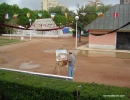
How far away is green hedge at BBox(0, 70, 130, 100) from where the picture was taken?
6.12 meters

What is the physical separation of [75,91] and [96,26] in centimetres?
1819

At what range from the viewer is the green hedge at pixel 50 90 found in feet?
20.1

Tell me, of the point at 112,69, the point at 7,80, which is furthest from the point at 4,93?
the point at 112,69

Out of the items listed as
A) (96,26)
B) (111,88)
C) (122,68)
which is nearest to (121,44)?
(96,26)

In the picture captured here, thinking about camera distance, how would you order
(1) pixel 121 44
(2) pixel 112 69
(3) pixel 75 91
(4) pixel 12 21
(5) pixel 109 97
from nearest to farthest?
1. (5) pixel 109 97
2. (3) pixel 75 91
3. (2) pixel 112 69
4. (1) pixel 121 44
5. (4) pixel 12 21

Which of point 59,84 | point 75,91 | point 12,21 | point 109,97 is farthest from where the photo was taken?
point 12,21

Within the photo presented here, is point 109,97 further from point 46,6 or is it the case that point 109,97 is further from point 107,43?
point 46,6

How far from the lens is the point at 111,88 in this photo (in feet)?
21.8

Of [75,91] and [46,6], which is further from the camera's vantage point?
[46,6]

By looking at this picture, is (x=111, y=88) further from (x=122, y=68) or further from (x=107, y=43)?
(x=107, y=43)

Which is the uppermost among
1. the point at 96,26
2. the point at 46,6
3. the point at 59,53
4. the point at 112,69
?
the point at 46,6

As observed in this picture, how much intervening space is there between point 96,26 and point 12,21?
2599 cm

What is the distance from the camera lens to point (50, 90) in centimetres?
663

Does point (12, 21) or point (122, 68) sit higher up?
point (12, 21)
